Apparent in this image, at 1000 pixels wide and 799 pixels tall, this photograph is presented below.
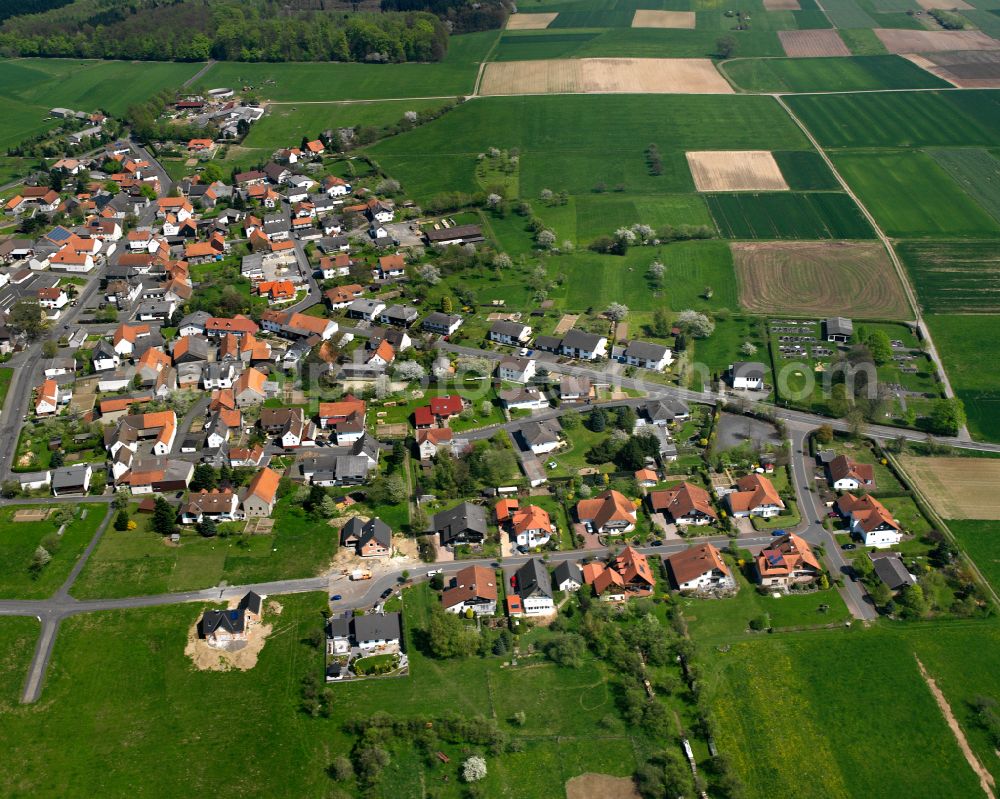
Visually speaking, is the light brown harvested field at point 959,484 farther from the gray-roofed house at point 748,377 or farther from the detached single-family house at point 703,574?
the detached single-family house at point 703,574

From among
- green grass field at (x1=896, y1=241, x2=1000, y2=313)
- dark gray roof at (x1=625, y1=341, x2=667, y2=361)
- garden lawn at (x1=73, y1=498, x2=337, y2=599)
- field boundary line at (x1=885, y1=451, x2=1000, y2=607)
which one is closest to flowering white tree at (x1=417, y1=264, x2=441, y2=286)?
dark gray roof at (x1=625, y1=341, x2=667, y2=361)

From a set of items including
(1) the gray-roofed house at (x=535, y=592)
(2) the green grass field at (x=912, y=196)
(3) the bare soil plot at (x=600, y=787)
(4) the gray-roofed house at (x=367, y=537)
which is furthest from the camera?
(2) the green grass field at (x=912, y=196)

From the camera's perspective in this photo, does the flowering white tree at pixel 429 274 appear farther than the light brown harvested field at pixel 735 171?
No

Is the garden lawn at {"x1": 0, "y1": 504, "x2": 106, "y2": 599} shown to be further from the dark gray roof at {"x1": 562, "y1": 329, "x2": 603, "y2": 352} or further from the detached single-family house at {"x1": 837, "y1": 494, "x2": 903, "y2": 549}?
the detached single-family house at {"x1": 837, "y1": 494, "x2": 903, "y2": 549}

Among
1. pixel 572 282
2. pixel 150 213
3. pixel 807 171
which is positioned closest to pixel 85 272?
pixel 150 213

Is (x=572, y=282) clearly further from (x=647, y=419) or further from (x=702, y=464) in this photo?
(x=702, y=464)

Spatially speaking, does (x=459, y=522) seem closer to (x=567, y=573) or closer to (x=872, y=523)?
(x=567, y=573)

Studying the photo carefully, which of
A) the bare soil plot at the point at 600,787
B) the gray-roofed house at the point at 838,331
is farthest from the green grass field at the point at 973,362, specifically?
→ the bare soil plot at the point at 600,787
